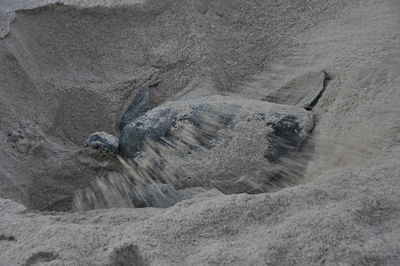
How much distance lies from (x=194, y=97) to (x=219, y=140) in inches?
14.9

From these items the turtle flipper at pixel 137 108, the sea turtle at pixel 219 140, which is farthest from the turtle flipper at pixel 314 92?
the turtle flipper at pixel 137 108

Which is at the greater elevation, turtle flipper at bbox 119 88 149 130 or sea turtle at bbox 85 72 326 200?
turtle flipper at bbox 119 88 149 130

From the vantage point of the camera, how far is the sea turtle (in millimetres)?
1832

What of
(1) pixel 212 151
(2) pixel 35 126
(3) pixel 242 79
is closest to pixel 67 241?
(1) pixel 212 151

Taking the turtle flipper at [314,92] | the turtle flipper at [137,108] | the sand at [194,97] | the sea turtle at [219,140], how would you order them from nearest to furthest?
the sand at [194,97] → the sea turtle at [219,140] → the turtle flipper at [314,92] → the turtle flipper at [137,108]

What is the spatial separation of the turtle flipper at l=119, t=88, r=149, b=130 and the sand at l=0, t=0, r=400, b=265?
5cm

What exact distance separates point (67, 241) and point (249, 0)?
1.75 meters

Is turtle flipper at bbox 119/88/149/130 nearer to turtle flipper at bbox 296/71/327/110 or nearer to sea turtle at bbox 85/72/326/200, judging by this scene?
sea turtle at bbox 85/72/326/200

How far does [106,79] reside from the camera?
241 centimetres

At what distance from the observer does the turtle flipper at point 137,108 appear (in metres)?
2.21

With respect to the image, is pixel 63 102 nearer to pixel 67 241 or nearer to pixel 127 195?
pixel 127 195

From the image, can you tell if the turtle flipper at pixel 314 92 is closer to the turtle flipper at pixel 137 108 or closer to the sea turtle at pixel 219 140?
the sea turtle at pixel 219 140

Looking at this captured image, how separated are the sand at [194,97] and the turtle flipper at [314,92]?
4cm

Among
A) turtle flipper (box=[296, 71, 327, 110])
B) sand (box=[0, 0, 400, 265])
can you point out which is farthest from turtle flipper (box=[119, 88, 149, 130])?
turtle flipper (box=[296, 71, 327, 110])
